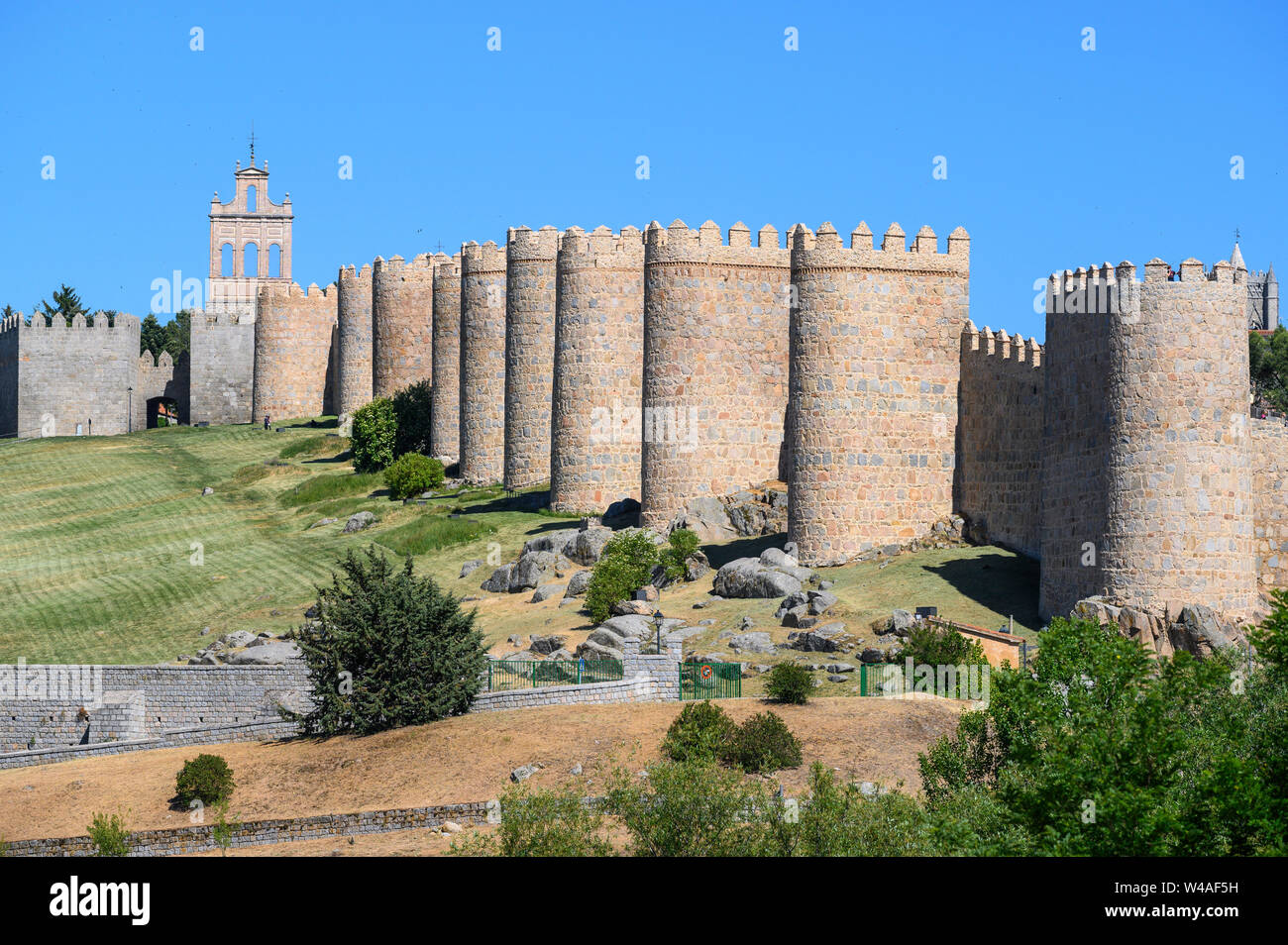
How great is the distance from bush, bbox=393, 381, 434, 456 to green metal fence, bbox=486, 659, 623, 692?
29554 millimetres

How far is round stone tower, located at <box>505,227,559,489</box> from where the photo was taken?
5525 cm

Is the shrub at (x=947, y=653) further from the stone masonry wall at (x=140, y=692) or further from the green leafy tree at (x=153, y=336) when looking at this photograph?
the green leafy tree at (x=153, y=336)

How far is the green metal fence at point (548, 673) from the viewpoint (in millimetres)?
34594

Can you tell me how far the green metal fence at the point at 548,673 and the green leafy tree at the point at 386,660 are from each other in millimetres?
485

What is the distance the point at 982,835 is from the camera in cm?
2233

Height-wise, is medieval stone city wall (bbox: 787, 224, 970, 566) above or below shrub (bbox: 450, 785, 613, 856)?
above

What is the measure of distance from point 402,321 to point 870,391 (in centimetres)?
3108

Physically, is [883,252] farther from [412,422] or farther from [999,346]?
[412,422]

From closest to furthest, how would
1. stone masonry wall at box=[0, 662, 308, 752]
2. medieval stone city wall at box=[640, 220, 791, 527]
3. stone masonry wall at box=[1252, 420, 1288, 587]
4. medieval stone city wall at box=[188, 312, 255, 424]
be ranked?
stone masonry wall at box=[1252, 420, 1288, 587], stone masonry wall at box=[0, 662, 308, 752], medieval stone city wall at box=[640, 220, 791, 527], medieval stone city wall at box=[188, 312, 255, 424]

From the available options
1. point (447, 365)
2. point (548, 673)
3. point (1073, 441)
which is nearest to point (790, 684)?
point (548, 673)

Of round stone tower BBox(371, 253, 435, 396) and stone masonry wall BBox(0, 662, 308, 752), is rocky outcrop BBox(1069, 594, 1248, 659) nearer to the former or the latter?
stone masonry wall BBox(0, 662, 308, 752)

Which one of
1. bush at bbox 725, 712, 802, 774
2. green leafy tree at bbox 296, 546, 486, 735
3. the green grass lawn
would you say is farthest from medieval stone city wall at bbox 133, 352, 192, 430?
bush at bbox 725, 712, 802, 774

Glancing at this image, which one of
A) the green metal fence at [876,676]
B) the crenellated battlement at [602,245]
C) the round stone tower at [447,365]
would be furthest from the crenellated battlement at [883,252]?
the round stone tower at [447,365]
